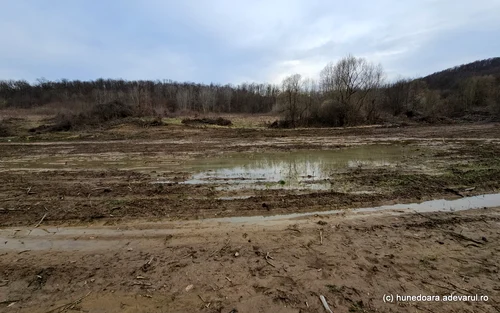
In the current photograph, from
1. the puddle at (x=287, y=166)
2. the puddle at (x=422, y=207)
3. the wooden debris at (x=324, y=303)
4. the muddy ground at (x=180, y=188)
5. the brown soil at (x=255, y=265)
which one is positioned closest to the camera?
the wooden debris at (x=324, y=303)

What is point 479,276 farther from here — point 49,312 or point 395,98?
point 395,98

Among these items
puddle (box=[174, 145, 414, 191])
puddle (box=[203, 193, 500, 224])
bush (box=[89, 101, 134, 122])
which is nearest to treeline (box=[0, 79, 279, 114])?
bush (box=[89, 101, 134, 122])

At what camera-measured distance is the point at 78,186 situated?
8.18m

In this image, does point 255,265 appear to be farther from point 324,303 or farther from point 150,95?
point 150,95

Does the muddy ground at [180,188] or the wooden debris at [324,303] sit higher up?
the muddy ground at [180,188]

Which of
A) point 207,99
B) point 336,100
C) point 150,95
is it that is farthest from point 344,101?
point 150,95

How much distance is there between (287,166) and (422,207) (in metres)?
5.58

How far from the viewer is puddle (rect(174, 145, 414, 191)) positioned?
849 cm

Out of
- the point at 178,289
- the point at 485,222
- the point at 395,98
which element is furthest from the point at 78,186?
the point at 395,98

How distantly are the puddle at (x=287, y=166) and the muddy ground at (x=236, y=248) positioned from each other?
0.71m

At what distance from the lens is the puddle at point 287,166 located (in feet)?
27.9

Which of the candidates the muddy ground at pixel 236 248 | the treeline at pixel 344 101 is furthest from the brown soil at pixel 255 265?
the treeline at pixel 344 101

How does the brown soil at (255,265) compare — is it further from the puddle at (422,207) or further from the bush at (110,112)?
the bush at (110,112)

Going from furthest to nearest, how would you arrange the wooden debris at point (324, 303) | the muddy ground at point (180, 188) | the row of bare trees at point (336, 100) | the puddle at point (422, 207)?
the row of bare trees at point (336, 100)
the muddy ground at point (180, 188)
the puddle at point (422, 207)
the wooden debris at point (324, 303)
